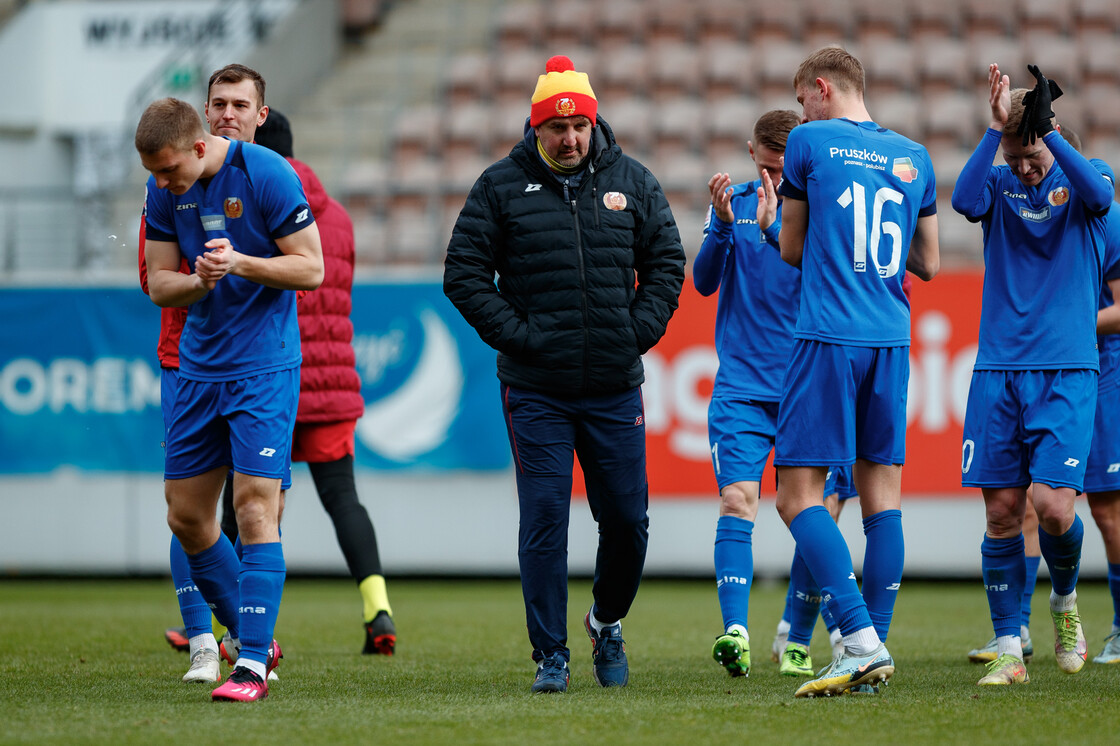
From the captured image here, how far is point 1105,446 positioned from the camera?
5.79m

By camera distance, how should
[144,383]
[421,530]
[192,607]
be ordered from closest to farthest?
[192,607]
[421,530]
[144,383]

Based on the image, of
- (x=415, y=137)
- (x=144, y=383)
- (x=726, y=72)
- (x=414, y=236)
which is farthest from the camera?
(x=726, y=72)

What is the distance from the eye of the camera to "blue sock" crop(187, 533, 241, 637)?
5031mm

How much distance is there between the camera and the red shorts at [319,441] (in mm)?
6449

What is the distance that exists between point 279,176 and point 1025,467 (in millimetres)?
3023

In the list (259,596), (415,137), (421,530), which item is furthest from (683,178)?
(259,596)

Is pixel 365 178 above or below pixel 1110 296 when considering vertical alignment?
above

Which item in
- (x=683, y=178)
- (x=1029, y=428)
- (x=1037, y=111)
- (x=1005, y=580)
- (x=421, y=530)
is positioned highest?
(x=683, y=178)

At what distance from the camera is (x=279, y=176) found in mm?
4738

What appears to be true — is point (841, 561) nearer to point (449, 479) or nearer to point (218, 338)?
point (218, 338)

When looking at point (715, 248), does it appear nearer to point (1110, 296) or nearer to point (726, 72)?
point (1110, 296)

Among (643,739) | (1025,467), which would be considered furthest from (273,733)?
(1025,467)

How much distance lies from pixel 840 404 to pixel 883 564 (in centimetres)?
68

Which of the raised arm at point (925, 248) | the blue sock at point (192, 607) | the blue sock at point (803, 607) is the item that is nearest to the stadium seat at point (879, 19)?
the blue sock at point (803, 607)
